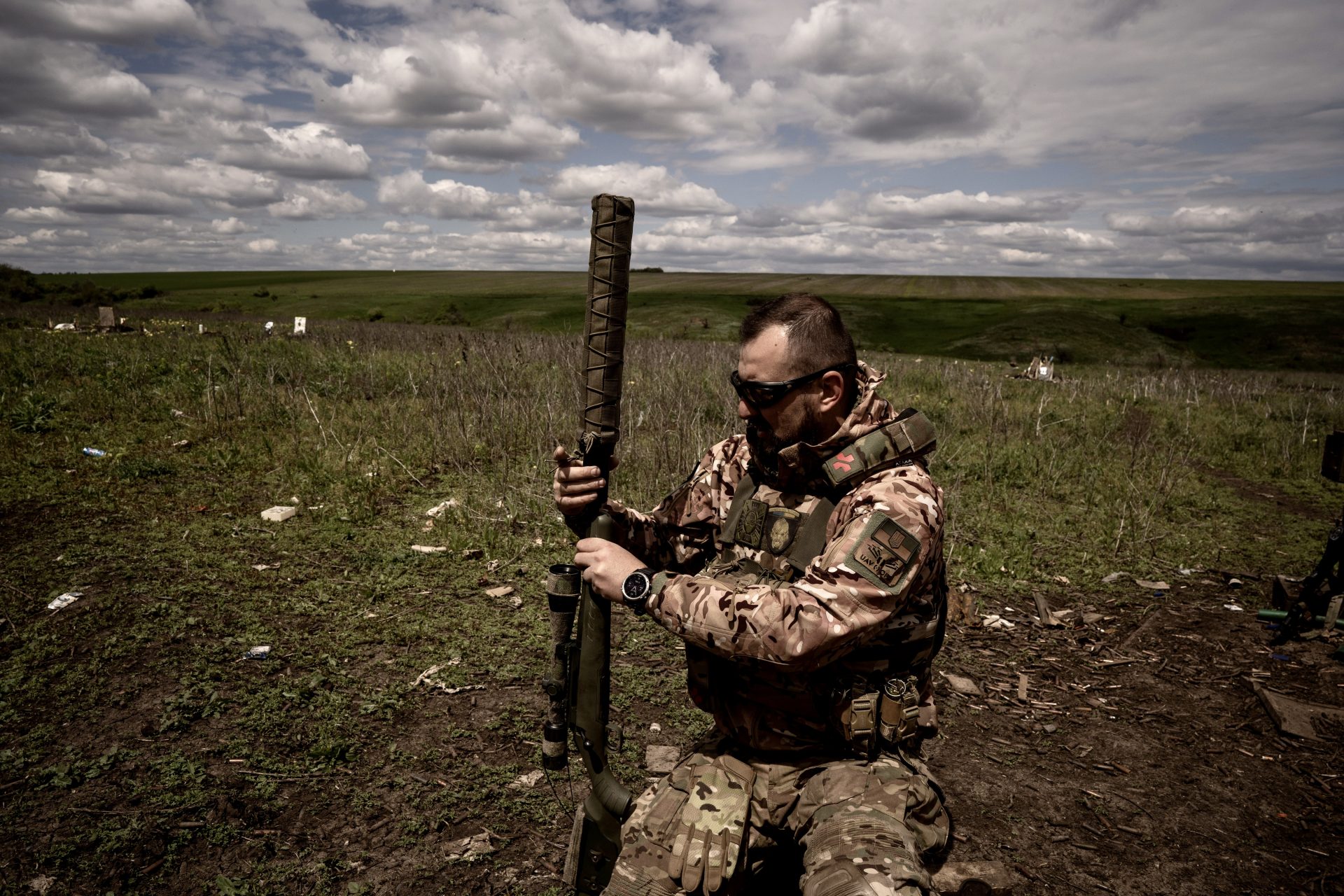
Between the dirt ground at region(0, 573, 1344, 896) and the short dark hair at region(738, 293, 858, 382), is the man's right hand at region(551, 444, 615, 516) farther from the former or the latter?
the dirt ground at region(0, 573, 1344, 896)

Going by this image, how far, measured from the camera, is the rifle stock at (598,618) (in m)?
2.14

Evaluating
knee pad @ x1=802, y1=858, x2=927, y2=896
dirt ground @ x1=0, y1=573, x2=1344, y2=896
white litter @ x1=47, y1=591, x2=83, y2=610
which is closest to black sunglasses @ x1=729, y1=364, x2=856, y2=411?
knee pad @ x1=802, y1=858, x2=927, y2=896

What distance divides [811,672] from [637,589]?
0.60 m

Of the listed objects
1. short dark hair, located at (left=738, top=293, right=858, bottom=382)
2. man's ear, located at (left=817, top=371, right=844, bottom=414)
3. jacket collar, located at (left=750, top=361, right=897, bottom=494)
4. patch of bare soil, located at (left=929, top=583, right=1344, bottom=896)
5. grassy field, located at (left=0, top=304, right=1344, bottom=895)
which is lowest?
patch of bare soil, located at (left=929, top=583, right=1344, bottom=896)

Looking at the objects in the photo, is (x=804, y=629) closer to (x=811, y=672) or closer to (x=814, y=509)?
(x=811, y=672)

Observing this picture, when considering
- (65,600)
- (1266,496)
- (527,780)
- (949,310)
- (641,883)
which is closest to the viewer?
(641,883)

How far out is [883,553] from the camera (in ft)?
6.50

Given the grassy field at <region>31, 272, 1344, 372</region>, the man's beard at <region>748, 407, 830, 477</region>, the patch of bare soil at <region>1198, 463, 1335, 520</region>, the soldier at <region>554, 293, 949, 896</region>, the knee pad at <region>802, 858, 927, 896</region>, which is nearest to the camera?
the knee pad at <region>802, 858, 927, 896</region>

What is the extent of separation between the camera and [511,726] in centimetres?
372

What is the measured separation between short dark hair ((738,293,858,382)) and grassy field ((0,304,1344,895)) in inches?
87.7

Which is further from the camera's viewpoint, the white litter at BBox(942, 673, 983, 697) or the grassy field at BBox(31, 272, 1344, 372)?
the grassy field at BBox(31, 272, 1344, 372)

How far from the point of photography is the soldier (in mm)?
1947

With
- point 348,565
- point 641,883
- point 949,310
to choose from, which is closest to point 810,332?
point 641,883

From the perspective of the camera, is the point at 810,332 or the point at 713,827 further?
the point at 810,332
